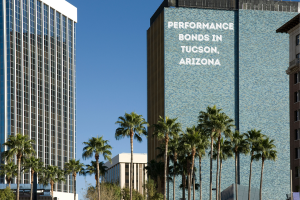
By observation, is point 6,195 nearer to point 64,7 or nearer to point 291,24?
point 291,24

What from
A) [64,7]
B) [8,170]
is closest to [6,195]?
[8,170]

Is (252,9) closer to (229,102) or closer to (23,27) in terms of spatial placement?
(229,102)

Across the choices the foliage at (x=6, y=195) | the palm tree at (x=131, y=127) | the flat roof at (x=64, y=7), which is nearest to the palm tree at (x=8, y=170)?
the foliage at (x=6, y=195)

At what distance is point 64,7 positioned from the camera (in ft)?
587

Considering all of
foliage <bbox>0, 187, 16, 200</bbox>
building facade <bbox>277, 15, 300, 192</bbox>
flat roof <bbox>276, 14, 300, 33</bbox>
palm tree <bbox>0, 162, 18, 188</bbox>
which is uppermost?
flat roof <bbox>276, 14, 300, 33</bbox>

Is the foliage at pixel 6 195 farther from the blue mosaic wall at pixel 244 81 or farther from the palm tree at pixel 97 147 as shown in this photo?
the blue mosaic wall at pixel 244 81

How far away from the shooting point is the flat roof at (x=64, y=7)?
6788 inches

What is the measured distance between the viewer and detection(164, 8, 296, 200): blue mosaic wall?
427 feet

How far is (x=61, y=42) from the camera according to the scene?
174 metres

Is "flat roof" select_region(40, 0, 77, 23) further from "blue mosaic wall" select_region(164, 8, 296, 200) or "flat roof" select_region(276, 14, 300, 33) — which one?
"flat roof" select_region(276, 14, 300, 33)

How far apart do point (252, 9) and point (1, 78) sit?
7003cm

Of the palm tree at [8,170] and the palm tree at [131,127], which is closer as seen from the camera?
the palm tree at [131,127]

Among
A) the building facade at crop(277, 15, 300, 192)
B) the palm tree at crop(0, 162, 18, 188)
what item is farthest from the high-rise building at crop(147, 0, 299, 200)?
the palm tree at crop(0, 162, 18, 188)

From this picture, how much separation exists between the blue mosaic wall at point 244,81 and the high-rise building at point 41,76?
152 ft
